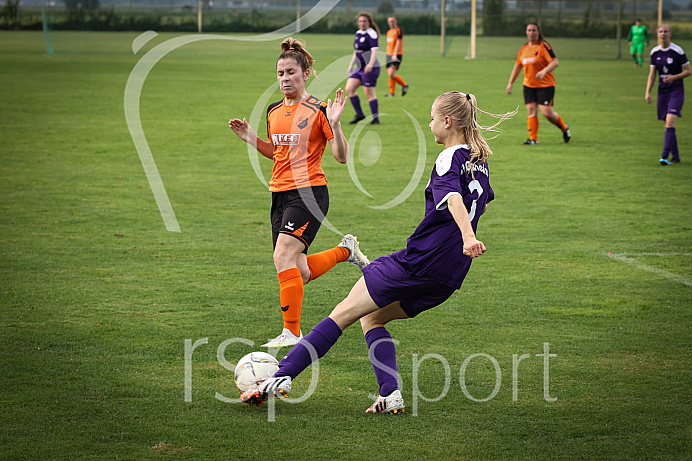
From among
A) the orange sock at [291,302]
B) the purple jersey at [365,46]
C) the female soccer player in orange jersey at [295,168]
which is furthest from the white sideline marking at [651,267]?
the purple jersey at [365,46]

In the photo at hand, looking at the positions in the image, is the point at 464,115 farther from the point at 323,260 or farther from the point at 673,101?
the point at 673,101

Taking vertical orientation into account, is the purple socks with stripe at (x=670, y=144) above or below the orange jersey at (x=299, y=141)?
below

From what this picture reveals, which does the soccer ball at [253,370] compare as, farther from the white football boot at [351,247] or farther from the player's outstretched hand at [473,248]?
the white football boot at [351,247]

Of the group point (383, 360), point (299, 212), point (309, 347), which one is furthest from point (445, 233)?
point (299, 212)

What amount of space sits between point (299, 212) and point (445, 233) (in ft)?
5.81

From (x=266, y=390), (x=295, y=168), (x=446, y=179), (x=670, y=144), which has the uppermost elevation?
(x=446, y=179)

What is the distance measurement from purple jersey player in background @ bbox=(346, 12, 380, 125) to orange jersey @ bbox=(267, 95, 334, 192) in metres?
11.7

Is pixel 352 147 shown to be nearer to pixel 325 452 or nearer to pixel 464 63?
pixel 325 452

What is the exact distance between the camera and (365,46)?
1820 cm

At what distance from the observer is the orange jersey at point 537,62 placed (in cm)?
1523

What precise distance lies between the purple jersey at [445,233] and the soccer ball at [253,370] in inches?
44.9

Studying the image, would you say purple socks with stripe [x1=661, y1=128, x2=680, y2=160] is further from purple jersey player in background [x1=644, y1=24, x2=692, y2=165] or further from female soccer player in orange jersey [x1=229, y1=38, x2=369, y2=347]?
female soccer player in orange jersey [x1=229, y1=38, x2=369, y2=347]

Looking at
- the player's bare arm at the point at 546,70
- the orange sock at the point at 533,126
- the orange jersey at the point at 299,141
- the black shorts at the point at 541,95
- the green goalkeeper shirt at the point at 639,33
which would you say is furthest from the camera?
the green goalkeeper shirt at the point at 639,33

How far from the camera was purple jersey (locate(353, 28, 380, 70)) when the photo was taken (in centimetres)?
1806
